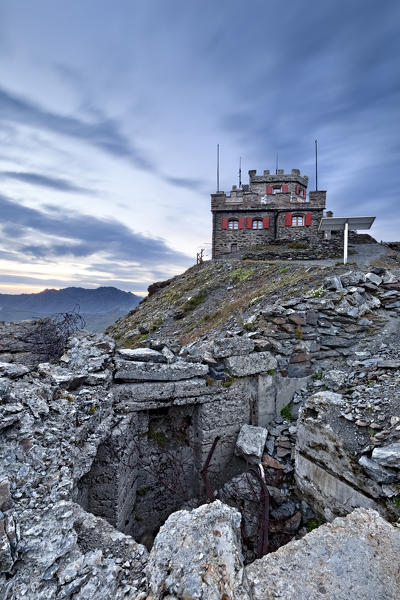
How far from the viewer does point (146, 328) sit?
60.1 ft

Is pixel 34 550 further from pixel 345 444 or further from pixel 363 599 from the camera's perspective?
pixel 345 444

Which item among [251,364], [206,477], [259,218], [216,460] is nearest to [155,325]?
[251,364]

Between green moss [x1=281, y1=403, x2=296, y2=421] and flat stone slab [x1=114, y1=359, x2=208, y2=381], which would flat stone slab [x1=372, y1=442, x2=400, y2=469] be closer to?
green moss [x1=281, y1=403, x2=296, y2=421]

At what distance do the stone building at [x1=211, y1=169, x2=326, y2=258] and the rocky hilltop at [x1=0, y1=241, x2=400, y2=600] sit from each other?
26550mm

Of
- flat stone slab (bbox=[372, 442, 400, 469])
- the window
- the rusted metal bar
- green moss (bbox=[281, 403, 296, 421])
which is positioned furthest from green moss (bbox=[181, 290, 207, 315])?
the window

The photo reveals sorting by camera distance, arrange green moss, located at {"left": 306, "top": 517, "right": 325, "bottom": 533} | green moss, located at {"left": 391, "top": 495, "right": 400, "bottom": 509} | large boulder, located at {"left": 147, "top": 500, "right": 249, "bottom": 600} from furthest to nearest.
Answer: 1. green moss, located at {"left": 306, "top": 517, "right": 325, "bottom": 533}
2. green moss, located at {"left": 391, "top": 495, "right": 400, "bottom": 509}
3. large boulder, located at {"left": 147, "top": 500, "right": 249, "bottom": 600}

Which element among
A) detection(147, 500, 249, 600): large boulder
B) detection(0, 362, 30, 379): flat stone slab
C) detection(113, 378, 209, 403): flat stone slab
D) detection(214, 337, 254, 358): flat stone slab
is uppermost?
detection(214, 337, 254, 358): flat stone slab

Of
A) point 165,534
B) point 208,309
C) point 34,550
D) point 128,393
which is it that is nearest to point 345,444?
point 165,534

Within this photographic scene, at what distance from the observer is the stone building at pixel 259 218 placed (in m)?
33.6

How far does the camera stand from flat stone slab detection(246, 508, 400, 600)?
2377mm

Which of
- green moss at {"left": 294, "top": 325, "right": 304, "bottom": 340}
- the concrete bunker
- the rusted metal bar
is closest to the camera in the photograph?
the rusted metal bar

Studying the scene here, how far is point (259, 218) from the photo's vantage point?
1369 inches

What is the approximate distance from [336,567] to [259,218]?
34.5 metres

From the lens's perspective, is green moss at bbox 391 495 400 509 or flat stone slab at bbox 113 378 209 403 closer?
green moss at bbox 391 495 400 509
